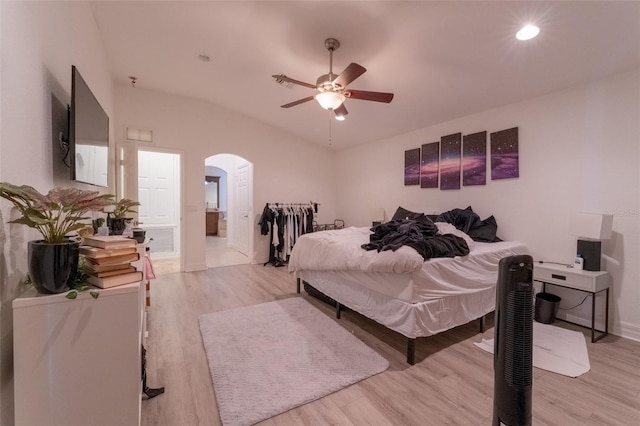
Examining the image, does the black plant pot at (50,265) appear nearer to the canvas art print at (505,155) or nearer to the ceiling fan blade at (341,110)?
the ceiling fan blade at (341,110)

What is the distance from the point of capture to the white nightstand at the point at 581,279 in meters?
2.47

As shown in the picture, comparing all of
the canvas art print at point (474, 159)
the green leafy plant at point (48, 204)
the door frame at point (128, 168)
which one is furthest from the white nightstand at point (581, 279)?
the door frame at point (128, 168)

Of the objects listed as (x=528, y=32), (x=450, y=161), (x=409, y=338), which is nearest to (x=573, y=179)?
(x=450, y=161)

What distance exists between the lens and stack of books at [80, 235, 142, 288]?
1.10 metres

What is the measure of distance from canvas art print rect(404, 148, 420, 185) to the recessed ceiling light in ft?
7.50

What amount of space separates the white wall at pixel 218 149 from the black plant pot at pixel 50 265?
12.9 ft

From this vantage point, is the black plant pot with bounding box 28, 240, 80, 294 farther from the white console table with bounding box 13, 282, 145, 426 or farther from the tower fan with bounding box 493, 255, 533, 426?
the tower fan with bounding box 493, 255, 533, 426

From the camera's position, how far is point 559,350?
7.58ft

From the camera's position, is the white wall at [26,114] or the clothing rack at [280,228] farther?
the clothing rack at [280,228]

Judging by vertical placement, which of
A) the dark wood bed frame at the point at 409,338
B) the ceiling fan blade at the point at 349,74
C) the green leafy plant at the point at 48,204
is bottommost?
the dark wood bed frame at the point at 409,338

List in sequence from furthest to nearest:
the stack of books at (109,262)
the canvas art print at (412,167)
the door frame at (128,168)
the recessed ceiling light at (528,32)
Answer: the canvas art print at (412,167)
the door frame at (128,168)
the recessed ceiling light at (528,32)
the stack of books at (109,262)

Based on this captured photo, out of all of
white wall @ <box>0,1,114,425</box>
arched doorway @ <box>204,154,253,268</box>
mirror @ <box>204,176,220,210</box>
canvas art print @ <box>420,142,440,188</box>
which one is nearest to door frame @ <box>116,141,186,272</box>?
arched doorway @ <box>204,154,253,268</box>

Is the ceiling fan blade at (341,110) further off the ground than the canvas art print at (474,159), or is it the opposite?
the ceiling fan blade at (341,110)

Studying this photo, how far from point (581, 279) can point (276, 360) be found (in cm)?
293
